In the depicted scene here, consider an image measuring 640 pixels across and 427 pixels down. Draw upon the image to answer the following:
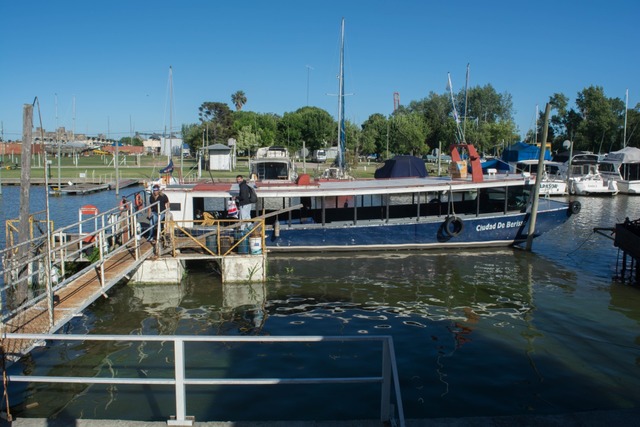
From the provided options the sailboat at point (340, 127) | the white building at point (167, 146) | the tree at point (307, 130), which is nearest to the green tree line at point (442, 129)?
the tree at point (307, 130)

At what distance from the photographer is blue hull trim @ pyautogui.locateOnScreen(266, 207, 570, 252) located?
786 inches

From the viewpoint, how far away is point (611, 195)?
153 feet

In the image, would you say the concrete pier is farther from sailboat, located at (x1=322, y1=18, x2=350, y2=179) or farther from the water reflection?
sailboat, located at (x1=322, y1=18, x2=350, y2=179)

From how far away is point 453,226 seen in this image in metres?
20.5

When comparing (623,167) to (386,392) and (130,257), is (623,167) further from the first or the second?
(386,392)

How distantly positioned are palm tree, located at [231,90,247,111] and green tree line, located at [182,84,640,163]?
1648 inches

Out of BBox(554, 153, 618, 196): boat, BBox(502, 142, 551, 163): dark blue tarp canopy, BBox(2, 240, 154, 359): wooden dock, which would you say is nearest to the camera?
BBox(2, 240, 154, 359): wooden dock

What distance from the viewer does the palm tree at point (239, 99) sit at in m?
139

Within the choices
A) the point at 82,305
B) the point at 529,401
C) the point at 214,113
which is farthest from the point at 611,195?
the point at 214,113

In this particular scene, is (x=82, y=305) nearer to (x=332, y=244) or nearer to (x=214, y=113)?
(x=332, y=244)

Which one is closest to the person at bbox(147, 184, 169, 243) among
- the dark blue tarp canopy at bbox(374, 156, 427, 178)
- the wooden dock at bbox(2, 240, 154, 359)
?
the wooden dock at bbox(2, 240, 154, 359)

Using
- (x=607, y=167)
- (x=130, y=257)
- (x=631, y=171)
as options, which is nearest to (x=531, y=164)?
(x=607, y=167)

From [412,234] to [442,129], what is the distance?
63633 mm

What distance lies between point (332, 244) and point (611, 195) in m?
37.0
